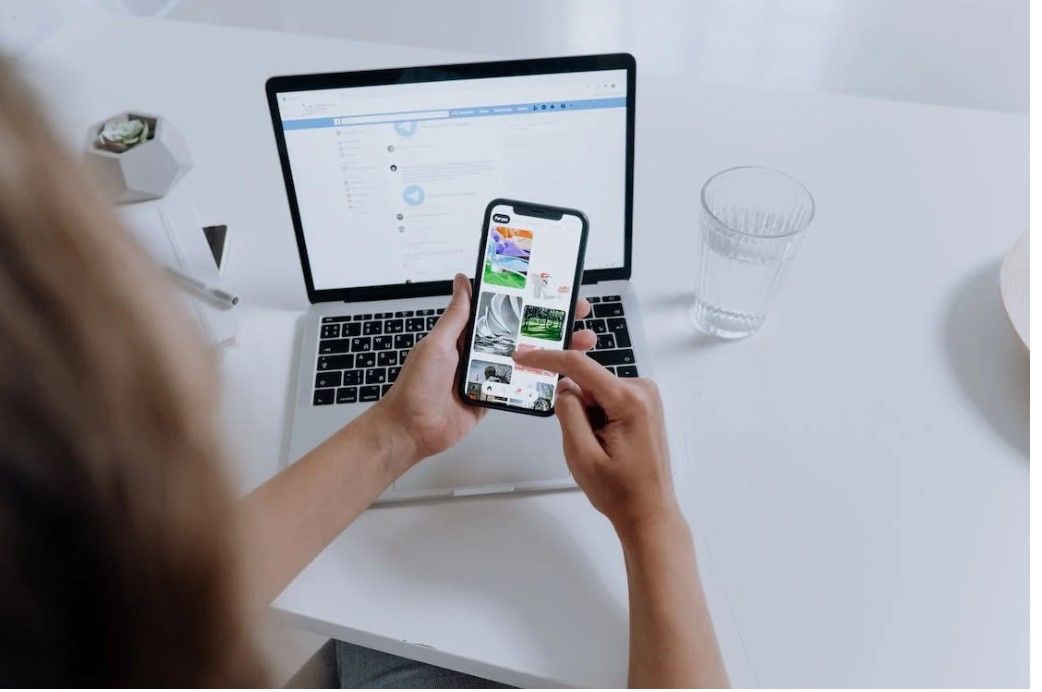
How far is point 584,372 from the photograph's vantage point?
62 centimetres

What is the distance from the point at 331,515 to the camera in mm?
606

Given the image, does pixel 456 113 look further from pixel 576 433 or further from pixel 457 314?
pixel 576 433

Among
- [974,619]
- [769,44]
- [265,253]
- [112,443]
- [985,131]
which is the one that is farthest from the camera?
[769,44]

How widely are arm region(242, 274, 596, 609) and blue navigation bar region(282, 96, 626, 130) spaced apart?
0.15 meters

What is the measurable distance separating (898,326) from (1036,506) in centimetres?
20

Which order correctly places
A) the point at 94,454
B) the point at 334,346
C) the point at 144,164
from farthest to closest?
the point at 334,346, the point at 144,164, the point at 94,454

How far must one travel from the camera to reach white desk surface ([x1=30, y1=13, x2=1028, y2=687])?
0.57 metres

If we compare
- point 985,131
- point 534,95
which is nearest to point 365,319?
point 534,95

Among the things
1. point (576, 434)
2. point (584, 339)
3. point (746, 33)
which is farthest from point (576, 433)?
point (746, 33)

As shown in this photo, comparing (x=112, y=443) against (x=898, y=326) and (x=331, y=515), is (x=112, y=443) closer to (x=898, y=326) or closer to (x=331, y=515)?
(x=331, y=515)

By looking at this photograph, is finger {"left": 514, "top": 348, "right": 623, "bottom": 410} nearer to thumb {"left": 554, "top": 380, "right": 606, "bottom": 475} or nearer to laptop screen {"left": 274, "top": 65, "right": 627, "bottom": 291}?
thumb {"left": 554, "top": 380, "right": 606, "bottom": 475}

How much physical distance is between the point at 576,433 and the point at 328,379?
0.83 ft

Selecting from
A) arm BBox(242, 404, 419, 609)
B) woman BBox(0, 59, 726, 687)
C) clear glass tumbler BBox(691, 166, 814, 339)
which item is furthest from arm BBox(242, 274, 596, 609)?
woman BBox(0, 59, 726, 687)

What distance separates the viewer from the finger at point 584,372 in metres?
0.62
